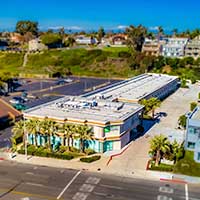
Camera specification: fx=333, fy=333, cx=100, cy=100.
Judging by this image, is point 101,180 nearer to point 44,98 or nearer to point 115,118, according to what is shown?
point 115,118

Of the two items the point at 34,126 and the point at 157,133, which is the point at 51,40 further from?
the point at 34,126

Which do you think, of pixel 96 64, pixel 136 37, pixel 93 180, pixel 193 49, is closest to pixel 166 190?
pixel 93 180

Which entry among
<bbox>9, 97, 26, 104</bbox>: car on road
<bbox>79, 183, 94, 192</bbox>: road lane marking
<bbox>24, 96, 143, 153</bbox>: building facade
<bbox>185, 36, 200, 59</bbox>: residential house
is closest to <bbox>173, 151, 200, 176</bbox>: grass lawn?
<bbox>24, 96, 143, 153</bbox>: building facade

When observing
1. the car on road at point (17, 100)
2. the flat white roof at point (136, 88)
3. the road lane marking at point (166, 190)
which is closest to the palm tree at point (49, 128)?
the road lane marking at point (166, 190)

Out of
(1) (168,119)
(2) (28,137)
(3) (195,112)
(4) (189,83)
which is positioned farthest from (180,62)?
(2) (28,137)

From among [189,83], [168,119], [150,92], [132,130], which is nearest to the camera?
[132,130]
